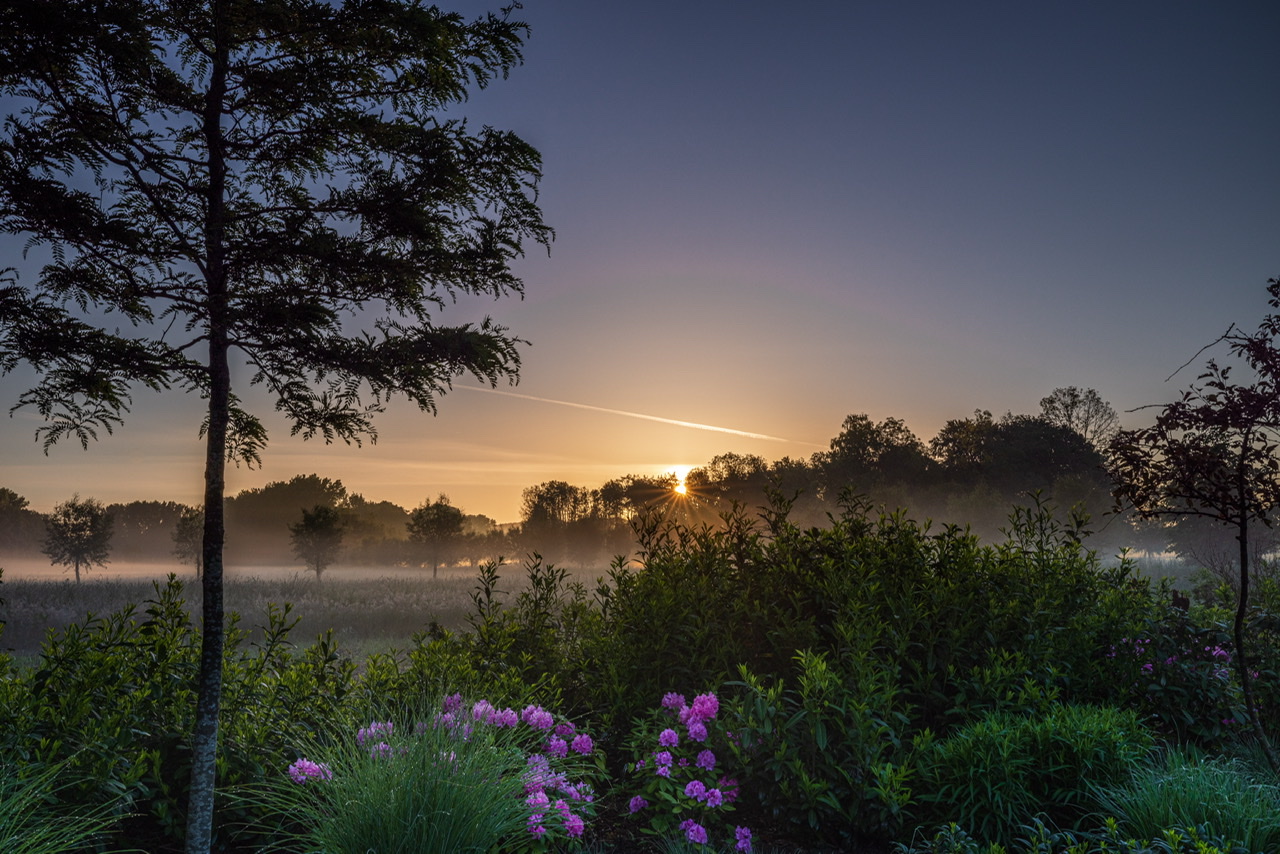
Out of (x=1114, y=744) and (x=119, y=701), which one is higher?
(x=119, y=701)

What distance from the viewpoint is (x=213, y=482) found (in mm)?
4211

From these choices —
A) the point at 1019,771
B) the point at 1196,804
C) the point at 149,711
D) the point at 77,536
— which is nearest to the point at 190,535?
the point at 77,536

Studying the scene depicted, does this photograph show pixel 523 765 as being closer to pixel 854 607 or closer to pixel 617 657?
pixel 617 657

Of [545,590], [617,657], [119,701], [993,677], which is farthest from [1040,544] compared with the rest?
[119,701]

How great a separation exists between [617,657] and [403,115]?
13.7 ft

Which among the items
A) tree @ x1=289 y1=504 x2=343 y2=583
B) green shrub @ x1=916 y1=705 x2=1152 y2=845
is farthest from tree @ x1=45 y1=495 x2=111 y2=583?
green shrub @ x1=916 y1=705 x2=1152 y2=845

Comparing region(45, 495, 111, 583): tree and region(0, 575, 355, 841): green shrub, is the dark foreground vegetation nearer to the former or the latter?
region(0, 575, 355, 841): green shrub

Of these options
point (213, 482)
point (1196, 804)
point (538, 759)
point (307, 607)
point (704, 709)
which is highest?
point (213, 482)

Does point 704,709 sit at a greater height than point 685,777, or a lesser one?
greater

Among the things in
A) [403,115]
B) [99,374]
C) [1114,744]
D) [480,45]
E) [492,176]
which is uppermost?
[480,45]

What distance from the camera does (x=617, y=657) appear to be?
5508 mm

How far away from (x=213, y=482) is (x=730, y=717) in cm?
351

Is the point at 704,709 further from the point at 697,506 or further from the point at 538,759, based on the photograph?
the point at 697,506

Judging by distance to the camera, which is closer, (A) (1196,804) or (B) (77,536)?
(A) (1196,804)
